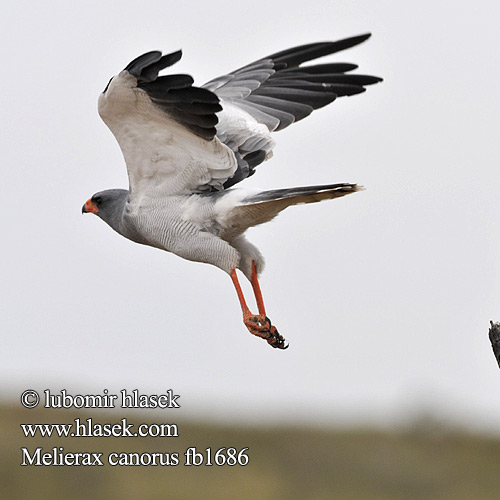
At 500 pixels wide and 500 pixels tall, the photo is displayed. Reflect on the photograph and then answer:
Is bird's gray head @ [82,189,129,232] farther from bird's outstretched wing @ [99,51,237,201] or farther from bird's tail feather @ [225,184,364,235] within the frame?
bird's tail feather @ [225,184,364,235]

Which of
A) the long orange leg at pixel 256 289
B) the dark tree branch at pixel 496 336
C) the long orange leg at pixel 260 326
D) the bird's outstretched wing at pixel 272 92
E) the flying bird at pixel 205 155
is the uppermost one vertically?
the bird's outstretched wing at pixel 272 92

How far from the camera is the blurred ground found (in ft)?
63.7

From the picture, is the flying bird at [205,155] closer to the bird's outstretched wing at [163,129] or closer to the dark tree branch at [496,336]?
the bird's outstretched wing at [163,129]

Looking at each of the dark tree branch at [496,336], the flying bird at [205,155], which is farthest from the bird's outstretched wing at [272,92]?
the dark tree branch at [496,336]

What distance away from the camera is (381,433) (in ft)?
80.6

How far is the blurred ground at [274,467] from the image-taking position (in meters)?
19.4

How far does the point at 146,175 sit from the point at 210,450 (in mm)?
10313

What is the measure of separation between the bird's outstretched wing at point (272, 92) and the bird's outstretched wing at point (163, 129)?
1.21 ft

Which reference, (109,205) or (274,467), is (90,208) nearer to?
Answer: (109,205)

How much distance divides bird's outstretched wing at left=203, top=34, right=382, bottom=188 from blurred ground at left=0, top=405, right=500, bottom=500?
8.26 metres

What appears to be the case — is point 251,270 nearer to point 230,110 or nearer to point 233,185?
point 233,185

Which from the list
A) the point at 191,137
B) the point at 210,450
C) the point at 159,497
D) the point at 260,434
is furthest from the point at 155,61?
the point at 260,434

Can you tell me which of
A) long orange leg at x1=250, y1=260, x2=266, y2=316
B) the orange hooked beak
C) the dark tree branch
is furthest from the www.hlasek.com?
the dark tree branch

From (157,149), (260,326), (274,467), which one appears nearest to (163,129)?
(157,149)
